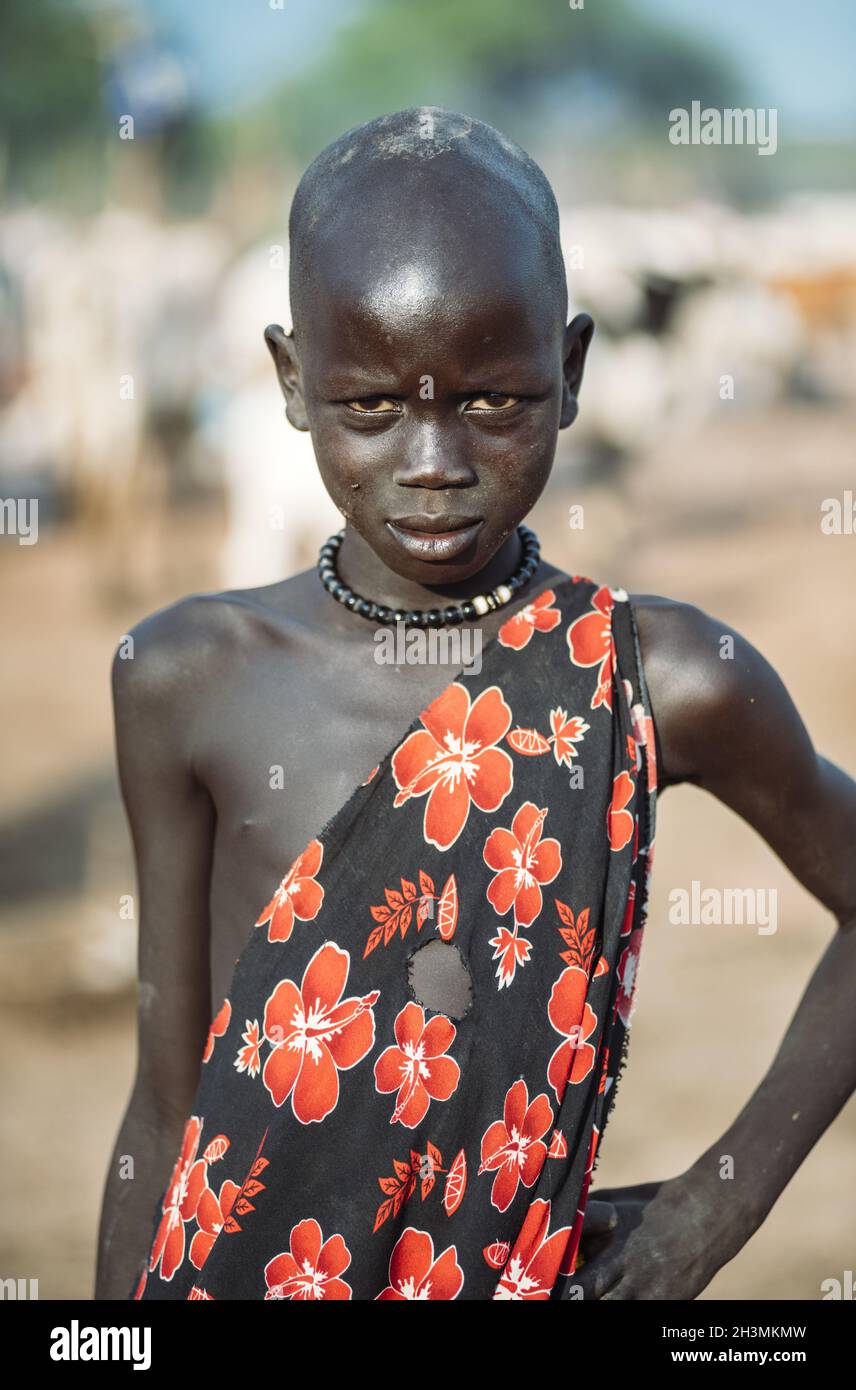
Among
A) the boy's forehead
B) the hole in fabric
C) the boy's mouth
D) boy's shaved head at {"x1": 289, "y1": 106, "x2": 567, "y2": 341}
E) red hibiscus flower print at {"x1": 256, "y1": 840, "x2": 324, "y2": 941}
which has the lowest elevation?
the hole in fabric

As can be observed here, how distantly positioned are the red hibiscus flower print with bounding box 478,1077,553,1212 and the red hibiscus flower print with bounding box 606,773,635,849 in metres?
0.24

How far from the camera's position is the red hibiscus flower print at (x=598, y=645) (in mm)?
1567

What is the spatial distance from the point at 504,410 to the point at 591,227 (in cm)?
871

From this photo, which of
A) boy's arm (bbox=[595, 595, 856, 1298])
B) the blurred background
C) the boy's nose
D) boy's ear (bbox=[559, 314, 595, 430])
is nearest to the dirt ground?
the blurred background

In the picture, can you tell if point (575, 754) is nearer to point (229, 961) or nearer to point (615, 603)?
point (615, 603)

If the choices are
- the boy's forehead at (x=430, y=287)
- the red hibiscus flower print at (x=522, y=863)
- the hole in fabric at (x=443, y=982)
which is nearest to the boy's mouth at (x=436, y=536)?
the boy's forehead at (x=430, y=287)

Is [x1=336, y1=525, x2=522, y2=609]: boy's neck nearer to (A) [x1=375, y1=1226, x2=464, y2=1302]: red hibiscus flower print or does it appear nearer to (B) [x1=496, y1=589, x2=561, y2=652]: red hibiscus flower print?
(B) [x1=496, y1=589, x2=561, y2=652]: red hibiscus flower print

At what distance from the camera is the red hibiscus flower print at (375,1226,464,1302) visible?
1.50m

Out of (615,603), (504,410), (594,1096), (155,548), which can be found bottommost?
(594,1096)

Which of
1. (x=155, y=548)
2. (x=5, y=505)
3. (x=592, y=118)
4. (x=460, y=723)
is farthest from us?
(x=592, y=118)

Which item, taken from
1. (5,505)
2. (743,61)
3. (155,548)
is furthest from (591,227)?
(743,61)

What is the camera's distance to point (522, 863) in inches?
59.9

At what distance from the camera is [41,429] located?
48.6ft

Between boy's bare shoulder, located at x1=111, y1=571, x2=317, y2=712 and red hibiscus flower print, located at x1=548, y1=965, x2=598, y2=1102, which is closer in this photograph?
red hibiscus flower print, located at x1=548, y1=965, x2=598, y2=1102
